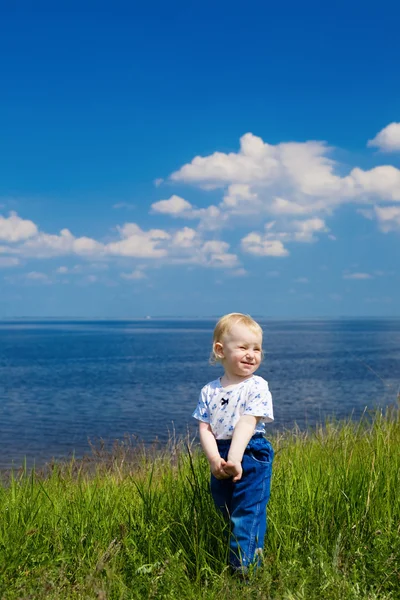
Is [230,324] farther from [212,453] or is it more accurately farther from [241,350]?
[212,453]

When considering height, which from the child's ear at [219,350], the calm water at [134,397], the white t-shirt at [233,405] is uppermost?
the child's ear at [219,350]

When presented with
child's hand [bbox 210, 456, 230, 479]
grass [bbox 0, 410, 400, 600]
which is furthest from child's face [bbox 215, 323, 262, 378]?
grass [bbox 0, 410, 400, 600]

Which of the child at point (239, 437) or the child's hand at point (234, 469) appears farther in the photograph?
the child at point (239, 437)

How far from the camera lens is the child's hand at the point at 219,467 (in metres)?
3.94

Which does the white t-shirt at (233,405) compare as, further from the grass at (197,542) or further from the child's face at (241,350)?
the grass at (197,542)

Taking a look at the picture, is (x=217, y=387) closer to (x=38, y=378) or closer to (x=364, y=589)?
(x=364, y=589)

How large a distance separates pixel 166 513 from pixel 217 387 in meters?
1.02

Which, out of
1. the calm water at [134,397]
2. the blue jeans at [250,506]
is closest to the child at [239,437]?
the blue jeans at [250,506]

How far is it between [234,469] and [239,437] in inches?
7.5

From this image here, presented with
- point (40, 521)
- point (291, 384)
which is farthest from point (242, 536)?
point (291, 384)

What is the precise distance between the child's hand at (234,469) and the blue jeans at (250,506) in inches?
5.0

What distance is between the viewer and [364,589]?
367 centimetres

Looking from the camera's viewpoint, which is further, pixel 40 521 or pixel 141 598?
pixel 40 521

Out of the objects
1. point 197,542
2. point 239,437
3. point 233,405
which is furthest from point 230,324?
point 197,542
